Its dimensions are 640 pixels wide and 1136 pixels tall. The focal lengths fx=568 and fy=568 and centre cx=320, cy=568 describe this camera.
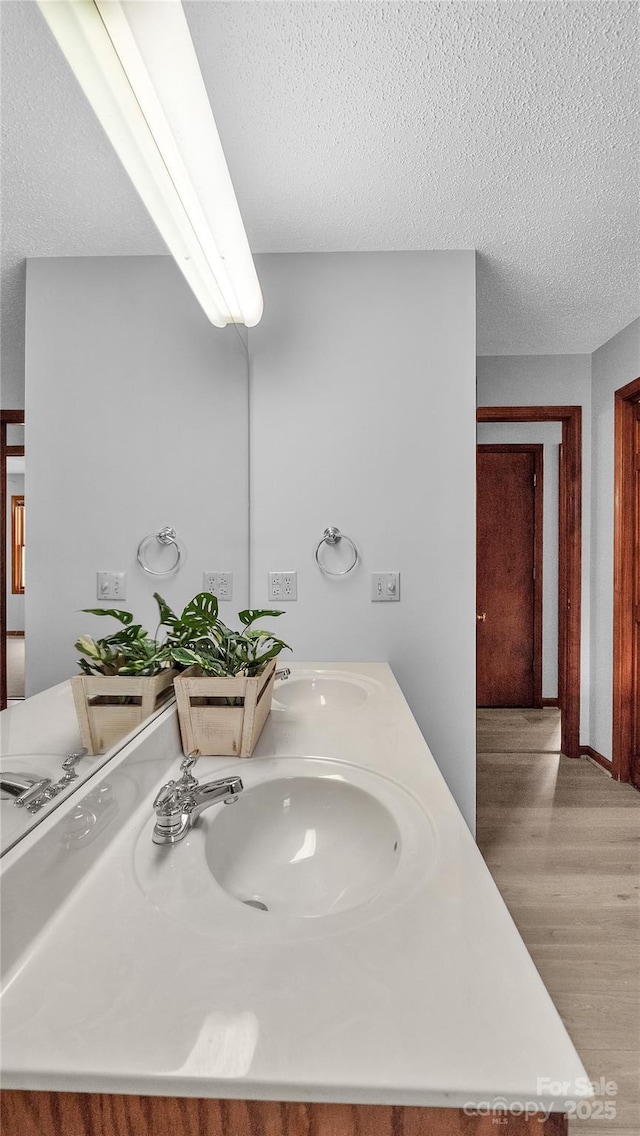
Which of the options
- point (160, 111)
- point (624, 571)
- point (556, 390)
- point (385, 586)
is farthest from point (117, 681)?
point (556, 390)

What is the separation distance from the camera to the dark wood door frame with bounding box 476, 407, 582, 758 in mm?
3455

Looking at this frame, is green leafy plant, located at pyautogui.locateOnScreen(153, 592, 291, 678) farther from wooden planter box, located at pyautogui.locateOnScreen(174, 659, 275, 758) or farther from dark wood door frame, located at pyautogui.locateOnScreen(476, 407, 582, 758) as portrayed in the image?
dark wood door frame, located at pyautogui.locateOnScreen(476, 407, 582, 758)

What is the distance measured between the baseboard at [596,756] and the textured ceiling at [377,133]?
8.61 ft

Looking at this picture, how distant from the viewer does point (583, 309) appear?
2.75 meters

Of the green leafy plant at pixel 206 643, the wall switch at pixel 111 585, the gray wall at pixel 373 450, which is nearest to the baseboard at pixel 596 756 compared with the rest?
the gray wall at pixel 373 450

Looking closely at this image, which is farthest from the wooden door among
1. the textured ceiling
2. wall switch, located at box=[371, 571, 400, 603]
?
wall switch, located at box=[371, 571, 400, 603]

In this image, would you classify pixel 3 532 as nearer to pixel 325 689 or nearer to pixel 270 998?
pixel 270 998

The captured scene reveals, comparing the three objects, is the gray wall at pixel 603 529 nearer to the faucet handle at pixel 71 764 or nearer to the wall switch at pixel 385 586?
the wall switch at pixel 385 586

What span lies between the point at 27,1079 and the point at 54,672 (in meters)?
0.46

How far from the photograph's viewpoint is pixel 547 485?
14.2 feet

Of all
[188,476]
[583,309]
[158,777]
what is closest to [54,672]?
[158,777]

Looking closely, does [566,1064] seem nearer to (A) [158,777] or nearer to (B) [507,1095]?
(B) [507,1095]

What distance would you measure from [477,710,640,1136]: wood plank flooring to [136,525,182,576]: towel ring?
148 centimetres

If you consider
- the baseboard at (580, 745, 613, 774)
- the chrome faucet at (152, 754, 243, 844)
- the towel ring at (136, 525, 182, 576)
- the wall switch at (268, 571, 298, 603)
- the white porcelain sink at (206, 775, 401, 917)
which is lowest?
the baseboard at (580, 745, 613, 774)
